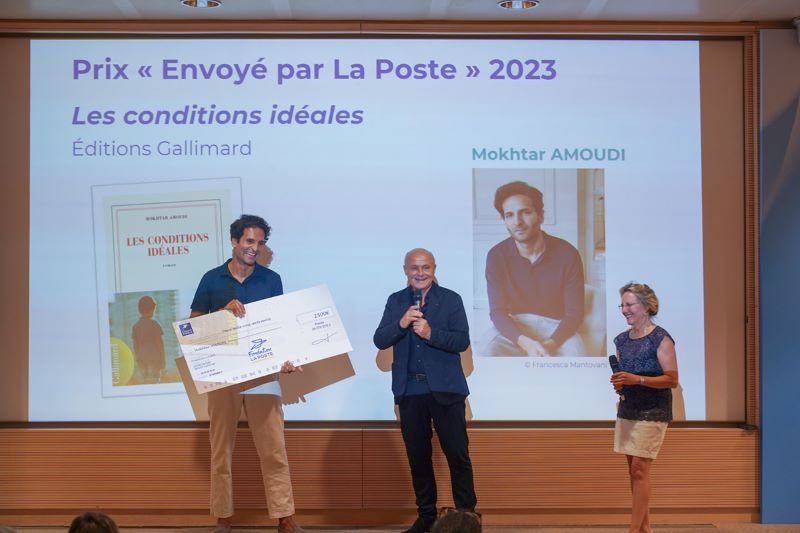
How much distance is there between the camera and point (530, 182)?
5.75m

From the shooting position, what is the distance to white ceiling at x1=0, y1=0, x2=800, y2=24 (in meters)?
5.42

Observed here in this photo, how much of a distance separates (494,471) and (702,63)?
114 inches

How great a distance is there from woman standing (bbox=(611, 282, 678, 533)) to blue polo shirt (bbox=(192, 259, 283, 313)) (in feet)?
6.57

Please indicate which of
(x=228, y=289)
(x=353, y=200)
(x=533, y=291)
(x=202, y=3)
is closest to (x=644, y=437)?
(x=533, y=291)

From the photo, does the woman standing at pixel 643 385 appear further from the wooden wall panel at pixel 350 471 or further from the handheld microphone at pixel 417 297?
the handheld microphone at pixel 417 297

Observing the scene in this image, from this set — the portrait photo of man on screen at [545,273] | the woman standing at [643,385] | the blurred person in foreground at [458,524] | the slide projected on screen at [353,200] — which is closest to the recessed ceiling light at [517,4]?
the slide projected on screen at [353,200]

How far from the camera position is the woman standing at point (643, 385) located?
14.9 feet

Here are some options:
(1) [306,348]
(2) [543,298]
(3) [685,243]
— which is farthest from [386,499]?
(3) [685,243]

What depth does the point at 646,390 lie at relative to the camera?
460cm

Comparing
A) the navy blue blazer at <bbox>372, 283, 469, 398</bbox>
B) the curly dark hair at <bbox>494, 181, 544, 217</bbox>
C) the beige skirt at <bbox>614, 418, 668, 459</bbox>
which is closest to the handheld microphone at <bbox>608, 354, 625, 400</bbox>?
the beige skirt at <bbox>614, 418, 668, 459</bbox>

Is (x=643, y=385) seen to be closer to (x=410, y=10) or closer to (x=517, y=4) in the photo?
(x=517, y=4)

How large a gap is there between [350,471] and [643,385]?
2.01 m

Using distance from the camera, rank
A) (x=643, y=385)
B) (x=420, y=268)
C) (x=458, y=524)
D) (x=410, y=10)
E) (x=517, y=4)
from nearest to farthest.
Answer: (x=458, y=524), (x=643, y=385), (x=420, y=268), (x=517, y=4), (x=410, y=10)

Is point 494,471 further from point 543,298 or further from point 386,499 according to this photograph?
point 543,298
